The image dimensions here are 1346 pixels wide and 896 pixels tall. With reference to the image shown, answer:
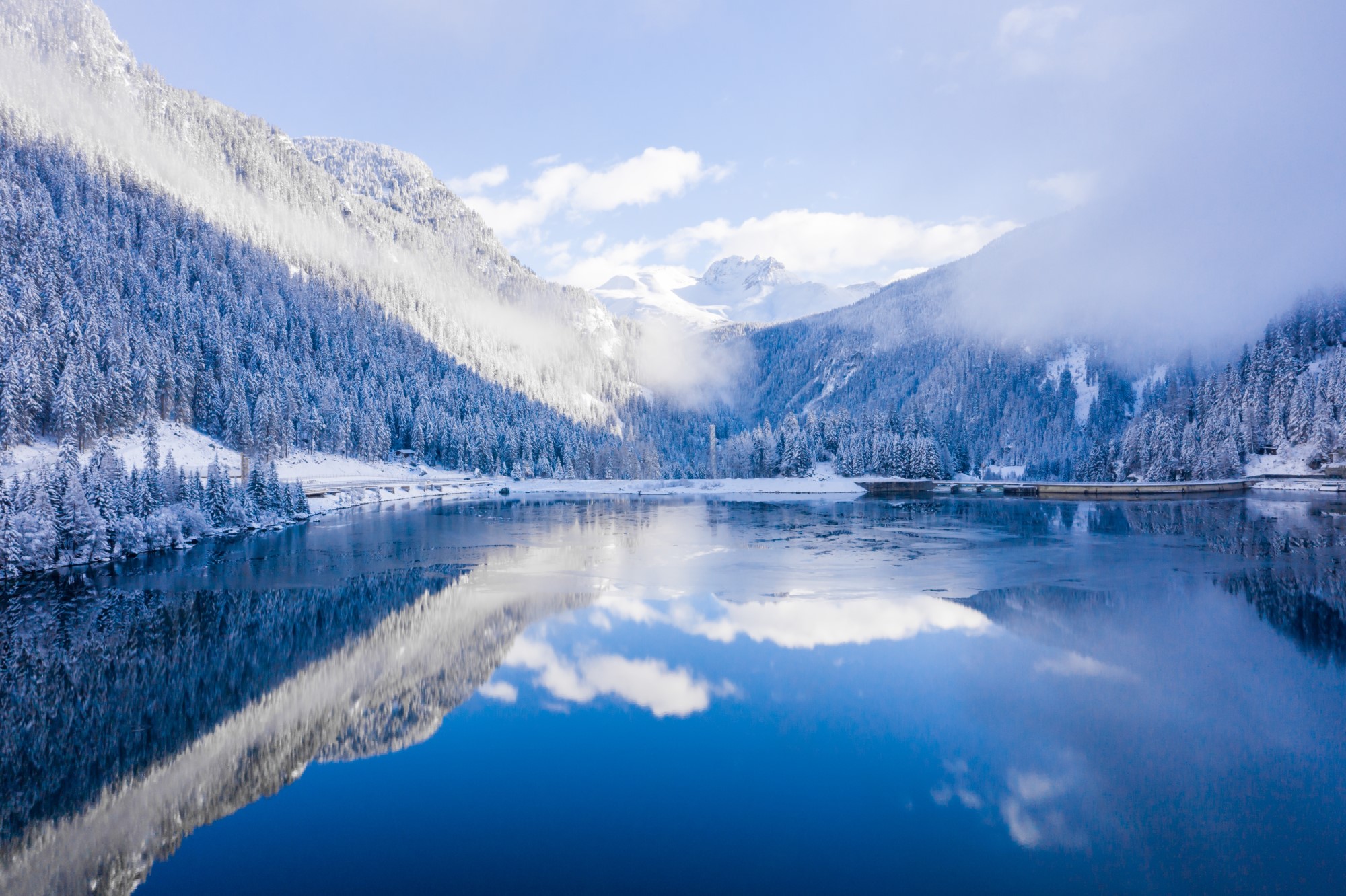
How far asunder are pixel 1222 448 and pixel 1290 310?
252 ft

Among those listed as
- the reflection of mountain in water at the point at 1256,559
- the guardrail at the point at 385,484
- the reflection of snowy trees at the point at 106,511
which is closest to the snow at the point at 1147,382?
the reflection of mountain in water at the point at 1256,559

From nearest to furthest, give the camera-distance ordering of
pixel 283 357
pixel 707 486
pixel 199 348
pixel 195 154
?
pixel 199 348, pixel 707 486, pixel 283 357, pixel 195 154

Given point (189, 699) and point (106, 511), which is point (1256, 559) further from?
point (106, 511)

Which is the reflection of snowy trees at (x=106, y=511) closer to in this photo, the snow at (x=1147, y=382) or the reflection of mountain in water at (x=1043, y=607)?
the reflection of mountain in water at (x=1043, y=607)

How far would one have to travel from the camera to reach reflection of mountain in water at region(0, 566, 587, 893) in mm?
9773

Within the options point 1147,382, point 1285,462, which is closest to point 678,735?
point 1285,462

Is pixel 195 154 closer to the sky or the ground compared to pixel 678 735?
closer to the sky

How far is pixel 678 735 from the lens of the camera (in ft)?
42.8

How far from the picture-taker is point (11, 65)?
138750 millimetres

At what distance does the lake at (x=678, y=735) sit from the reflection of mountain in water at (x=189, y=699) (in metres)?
0.08

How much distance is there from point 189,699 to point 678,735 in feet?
35.2

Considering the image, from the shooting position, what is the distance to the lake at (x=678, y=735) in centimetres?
882

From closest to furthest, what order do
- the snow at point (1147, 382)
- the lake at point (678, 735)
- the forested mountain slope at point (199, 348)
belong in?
the lake at point (678, 735) → the forested mountain slope at point (199, 348) → the snow at point (1147, 382)

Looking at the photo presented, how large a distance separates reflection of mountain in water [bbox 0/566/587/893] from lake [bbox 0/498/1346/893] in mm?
79
